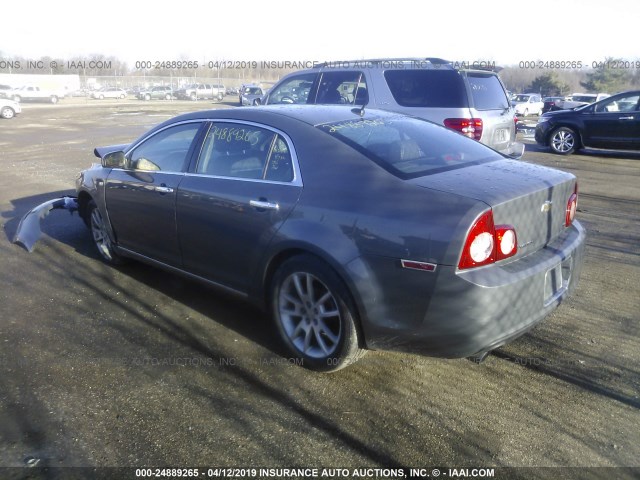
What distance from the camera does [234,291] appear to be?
397cm

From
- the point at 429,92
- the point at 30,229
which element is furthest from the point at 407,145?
the point at 429,92

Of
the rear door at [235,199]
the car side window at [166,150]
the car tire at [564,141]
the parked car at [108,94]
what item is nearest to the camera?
the rear door at [235,199]

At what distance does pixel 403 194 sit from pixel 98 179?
332 cm

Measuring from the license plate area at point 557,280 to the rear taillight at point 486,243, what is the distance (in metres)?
0.38

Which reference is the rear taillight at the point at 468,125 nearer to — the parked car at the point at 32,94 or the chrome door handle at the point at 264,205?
the chrome door handle at the point at 264,205

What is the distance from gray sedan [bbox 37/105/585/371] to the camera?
2.91 metres

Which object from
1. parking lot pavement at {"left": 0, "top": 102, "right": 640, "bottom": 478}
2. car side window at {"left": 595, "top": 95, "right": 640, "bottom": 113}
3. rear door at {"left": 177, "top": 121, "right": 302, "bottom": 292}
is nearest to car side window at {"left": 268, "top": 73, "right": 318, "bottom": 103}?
parking lot pavement at {"left": 0, "top": 102, "right": 640, "bottom": 478}

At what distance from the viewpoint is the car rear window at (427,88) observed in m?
7.55

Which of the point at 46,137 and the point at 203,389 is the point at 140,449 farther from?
the point at 46,137

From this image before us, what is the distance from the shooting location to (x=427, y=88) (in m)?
7.74

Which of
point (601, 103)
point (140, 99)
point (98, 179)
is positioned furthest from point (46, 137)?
point (140, 99)

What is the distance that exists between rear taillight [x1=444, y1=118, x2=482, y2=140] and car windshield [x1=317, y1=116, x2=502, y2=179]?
10.8 feet

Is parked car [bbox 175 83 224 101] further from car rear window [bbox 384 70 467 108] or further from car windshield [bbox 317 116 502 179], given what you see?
car windshield [bbox 317 116 502 179]

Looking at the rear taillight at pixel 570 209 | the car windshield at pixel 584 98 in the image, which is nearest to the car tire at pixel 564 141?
the rear taillight at pixel 570 209
